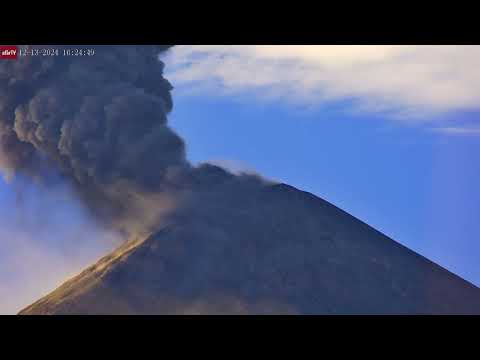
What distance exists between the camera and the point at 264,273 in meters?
44.0

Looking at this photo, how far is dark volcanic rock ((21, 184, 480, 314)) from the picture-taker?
4047cm

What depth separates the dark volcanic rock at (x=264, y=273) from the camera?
4047 cm

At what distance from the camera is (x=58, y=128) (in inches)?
2089

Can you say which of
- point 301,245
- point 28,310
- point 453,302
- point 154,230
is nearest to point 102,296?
point 28,310
